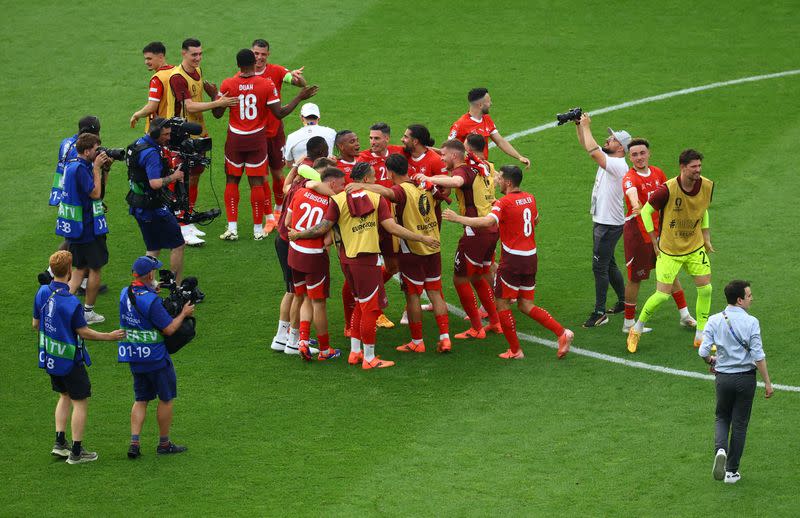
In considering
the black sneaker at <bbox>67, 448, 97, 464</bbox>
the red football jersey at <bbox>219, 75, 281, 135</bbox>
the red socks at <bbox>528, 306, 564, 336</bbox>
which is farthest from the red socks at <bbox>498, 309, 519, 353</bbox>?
the red football jersey at <bbox>219, 75, 281, 135</bbox>

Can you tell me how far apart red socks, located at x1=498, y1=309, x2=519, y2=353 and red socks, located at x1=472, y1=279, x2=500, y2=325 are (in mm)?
778

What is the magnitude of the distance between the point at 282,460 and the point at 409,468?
1.13 m

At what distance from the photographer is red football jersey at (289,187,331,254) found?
12789 mm

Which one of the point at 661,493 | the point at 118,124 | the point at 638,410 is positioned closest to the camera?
the point at 661,493

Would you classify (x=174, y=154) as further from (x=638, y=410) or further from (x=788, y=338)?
(x=788, y=338)

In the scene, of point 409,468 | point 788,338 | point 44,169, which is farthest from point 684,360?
point 44,169

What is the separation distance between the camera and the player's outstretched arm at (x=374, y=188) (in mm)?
12625

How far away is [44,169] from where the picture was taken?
19.1m

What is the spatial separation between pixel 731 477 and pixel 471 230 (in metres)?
4.22

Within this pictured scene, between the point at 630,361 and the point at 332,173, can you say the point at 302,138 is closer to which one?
the point at 332,173

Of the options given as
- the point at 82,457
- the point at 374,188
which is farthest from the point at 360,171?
the point at 82,457

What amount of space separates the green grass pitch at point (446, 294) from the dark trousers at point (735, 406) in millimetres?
335

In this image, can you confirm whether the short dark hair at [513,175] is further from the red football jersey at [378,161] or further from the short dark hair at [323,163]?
the short dark hair at [323,163]

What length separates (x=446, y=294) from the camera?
50.0 feet
